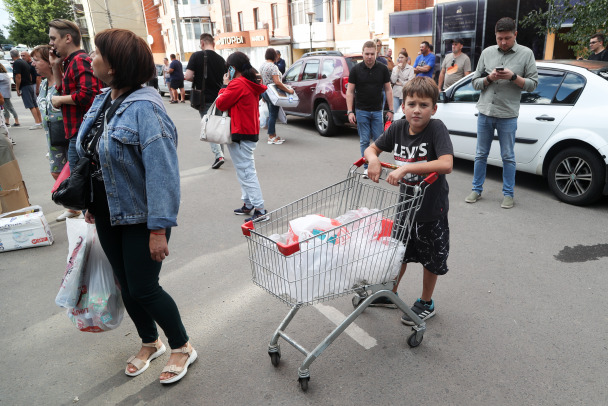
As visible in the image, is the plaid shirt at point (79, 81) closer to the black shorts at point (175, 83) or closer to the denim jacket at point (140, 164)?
the denim jacket at point (140, 164)

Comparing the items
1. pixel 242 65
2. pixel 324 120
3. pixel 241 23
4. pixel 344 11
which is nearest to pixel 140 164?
pixel 242 65

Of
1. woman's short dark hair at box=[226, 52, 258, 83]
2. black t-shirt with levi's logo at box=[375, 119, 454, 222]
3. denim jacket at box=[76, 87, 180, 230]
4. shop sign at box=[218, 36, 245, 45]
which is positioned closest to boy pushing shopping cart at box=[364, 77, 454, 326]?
black t-shirt with levi's logo at box=[375, 119, 454, 222]

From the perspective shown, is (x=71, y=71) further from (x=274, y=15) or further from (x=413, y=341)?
(x=274, y=15)

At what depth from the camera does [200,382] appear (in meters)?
2.54

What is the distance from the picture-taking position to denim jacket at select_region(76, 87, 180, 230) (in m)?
2.07

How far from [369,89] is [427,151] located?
3.93m

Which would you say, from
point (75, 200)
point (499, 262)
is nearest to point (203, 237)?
point (75, 200)

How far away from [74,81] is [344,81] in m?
5.91

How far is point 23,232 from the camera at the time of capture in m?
4.40

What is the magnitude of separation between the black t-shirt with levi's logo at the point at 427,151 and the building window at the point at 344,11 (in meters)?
24.3

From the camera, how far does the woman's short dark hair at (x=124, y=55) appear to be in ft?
6.68

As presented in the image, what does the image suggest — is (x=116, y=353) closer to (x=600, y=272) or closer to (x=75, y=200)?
(x=75, y=200)

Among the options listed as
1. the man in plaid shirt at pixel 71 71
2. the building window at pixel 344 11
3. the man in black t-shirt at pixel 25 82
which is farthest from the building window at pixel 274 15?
the man in plaid shirt at pixel 71 71

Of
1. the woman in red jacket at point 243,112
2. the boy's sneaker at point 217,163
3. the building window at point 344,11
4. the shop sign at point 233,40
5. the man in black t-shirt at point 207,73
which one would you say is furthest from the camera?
the shop sign at point 233,40
